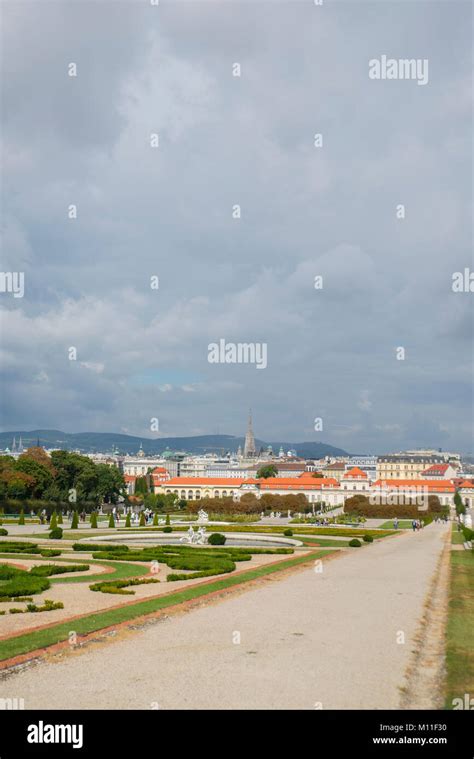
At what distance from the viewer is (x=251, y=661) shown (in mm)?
9836

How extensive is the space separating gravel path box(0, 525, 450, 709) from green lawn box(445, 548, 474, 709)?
0.59 metres

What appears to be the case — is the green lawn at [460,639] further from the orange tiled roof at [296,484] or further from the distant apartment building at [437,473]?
the distant apartment building at [437,473]

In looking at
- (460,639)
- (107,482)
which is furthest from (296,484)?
(460,639)

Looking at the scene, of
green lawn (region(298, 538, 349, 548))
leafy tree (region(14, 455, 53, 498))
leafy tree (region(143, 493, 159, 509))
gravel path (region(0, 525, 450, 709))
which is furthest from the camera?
leafy tree (region(143, 493, 159, 509))

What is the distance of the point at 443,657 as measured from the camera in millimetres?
10594

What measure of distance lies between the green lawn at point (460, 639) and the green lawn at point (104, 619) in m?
5.90

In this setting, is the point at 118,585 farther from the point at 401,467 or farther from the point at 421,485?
the point at 401,467

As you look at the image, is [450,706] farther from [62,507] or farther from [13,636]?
[62,507]

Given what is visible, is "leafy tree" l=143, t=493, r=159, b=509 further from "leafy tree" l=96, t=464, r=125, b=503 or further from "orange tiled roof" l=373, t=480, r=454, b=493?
"orange tiled roof" l=373, t=480, r=454, b=493

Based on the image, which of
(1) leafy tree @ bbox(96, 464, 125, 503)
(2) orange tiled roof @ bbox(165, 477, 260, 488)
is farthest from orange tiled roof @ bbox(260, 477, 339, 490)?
(1) leafy tree @ bbox(96, 464, 125, 503)

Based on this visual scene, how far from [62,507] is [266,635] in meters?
67.9

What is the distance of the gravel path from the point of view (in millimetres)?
8164

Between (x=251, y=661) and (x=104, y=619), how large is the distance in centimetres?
406
